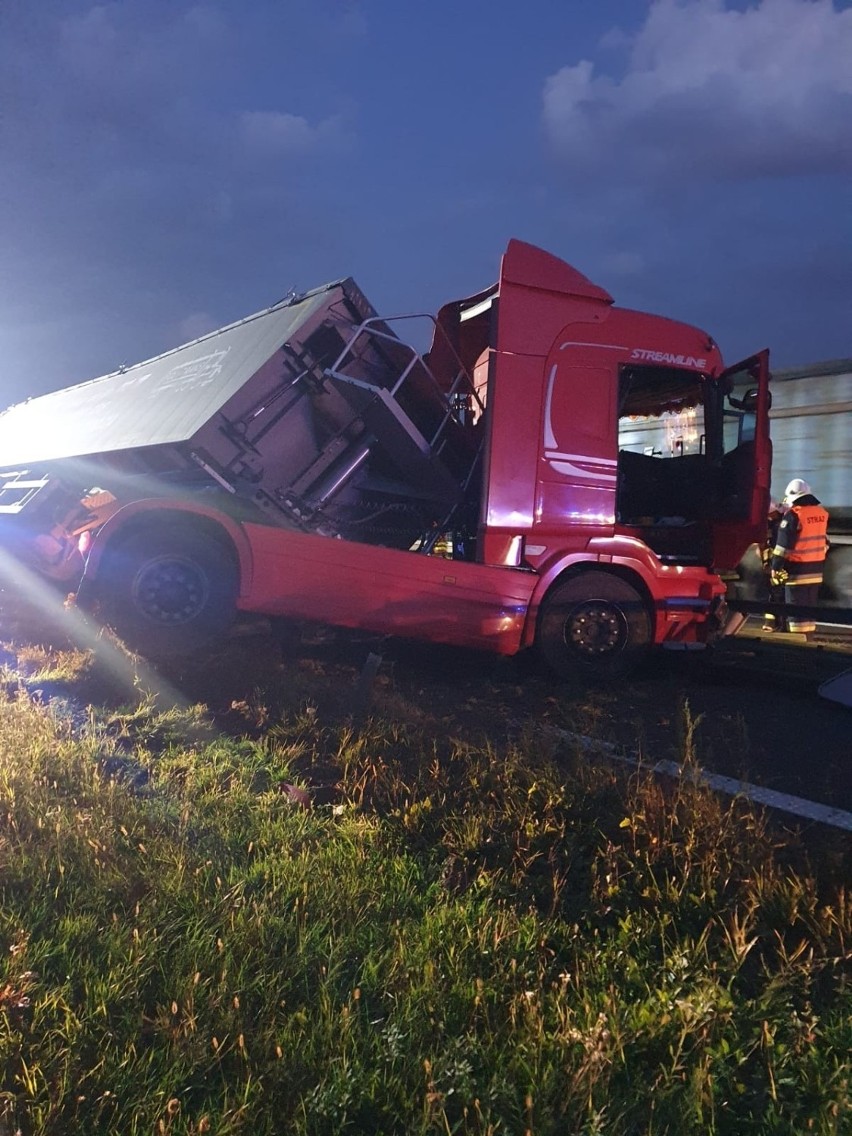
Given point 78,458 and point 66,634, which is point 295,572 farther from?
point 78,458

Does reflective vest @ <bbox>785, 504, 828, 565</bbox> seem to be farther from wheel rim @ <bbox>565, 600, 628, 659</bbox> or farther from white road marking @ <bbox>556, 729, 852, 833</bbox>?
white road marking @ <bbox>556, 729, 852, 833</bbox>

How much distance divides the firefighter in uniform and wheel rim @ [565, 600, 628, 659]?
3.57 m

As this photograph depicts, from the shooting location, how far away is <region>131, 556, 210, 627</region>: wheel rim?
6.02 metres

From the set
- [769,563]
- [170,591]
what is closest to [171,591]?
[170,591]

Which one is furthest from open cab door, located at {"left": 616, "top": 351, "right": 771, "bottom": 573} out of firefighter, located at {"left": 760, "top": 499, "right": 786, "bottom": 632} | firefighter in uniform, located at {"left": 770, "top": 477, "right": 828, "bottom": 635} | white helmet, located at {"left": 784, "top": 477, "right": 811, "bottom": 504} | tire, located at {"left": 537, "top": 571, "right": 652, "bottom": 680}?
white helmet, located at {"left": 784, "top": 477, "right": 811, "bottom": 504}

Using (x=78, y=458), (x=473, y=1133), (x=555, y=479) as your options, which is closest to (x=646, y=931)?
(x=473, y=1133)

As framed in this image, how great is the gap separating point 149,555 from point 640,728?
3492mm

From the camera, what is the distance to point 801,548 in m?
9.47

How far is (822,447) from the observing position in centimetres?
1145

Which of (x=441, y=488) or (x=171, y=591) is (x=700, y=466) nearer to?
(x=441, y=488)

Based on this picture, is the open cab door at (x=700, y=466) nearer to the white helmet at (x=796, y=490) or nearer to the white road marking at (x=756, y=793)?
the white helmet at (x=796, y=490)

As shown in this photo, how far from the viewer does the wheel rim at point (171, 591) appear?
602 cm

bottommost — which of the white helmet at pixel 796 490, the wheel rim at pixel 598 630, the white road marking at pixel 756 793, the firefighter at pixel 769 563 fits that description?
the white road marking at pixel 756 793

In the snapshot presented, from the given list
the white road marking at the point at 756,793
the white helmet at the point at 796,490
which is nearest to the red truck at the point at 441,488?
the white road marking at the point at 756,793
